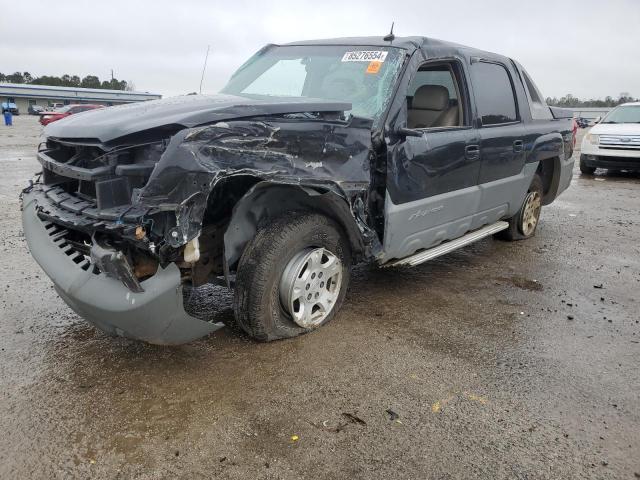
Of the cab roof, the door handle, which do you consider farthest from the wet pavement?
the cab roof

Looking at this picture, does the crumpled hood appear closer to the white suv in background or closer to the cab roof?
the cab roof

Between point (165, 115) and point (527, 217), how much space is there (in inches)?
182

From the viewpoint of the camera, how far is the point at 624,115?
41.0 feet

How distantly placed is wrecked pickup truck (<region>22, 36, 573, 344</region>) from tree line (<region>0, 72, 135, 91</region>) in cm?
8333

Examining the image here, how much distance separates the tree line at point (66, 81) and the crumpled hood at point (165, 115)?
8372cm

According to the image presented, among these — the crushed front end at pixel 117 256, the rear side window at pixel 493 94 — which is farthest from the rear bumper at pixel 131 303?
the rear side window at pixel 493 94

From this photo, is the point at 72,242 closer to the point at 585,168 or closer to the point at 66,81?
the point at 585,168

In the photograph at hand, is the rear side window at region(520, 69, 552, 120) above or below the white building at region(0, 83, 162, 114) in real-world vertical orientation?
below

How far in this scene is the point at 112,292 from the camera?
2514 mm

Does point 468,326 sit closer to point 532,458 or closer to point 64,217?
point 532,458

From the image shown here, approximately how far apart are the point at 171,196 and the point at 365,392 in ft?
4.83

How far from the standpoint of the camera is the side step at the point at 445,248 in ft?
12.6

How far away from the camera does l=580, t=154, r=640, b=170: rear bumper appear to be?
11.6m

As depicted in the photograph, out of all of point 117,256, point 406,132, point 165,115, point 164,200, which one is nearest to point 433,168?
point 406,132
